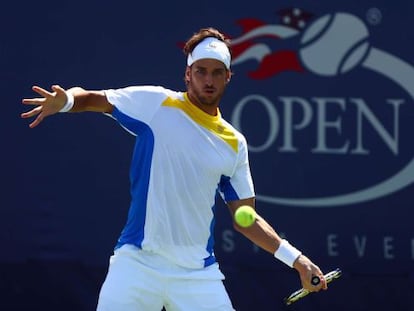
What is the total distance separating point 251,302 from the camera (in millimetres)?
7859

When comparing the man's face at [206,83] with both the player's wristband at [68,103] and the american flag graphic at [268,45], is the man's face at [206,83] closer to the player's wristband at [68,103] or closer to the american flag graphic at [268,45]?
the player's wristband at [68,103]

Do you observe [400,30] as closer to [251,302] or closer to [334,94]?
[334,94]

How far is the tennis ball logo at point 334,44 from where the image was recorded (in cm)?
775

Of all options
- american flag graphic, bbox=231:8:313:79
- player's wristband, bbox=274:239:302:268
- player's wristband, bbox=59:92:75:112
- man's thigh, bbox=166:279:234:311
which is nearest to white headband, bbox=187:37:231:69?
player's wristband, bbox=59:92:75:112

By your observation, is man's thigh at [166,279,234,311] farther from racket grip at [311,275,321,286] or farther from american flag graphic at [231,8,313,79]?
american flag graphic at [231,8,313,79]

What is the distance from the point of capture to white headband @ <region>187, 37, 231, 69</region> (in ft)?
19.1

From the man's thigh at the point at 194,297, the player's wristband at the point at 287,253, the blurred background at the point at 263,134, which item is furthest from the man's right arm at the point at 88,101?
the blurred background at the point at 263,134

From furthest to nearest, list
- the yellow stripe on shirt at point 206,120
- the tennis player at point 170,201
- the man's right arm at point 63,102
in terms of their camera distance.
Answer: the yellow stripe on shirt at point 206,120
the tennis player at point 170,201
the man's right arm at point 63,102

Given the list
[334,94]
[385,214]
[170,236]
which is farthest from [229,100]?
[170,236]

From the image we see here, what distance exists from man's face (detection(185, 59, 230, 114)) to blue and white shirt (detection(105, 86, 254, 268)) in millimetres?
59

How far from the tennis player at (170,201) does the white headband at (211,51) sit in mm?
35

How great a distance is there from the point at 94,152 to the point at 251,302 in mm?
1311

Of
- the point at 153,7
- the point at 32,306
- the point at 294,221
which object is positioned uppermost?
the point at 153,7

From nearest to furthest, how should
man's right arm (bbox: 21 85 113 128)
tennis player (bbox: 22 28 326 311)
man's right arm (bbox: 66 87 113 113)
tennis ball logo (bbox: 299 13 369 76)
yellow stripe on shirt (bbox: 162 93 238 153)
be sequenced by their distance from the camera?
man's right arm (bbox: 21 85 113 128), man's right arm (bbox: 66 87 113 113), tennis player (bbox: 22 28 326 311), yellow stripe on shirt (bbox: 162 93 238 153), tennis ball logo (bbox: 299 13 369 76)
